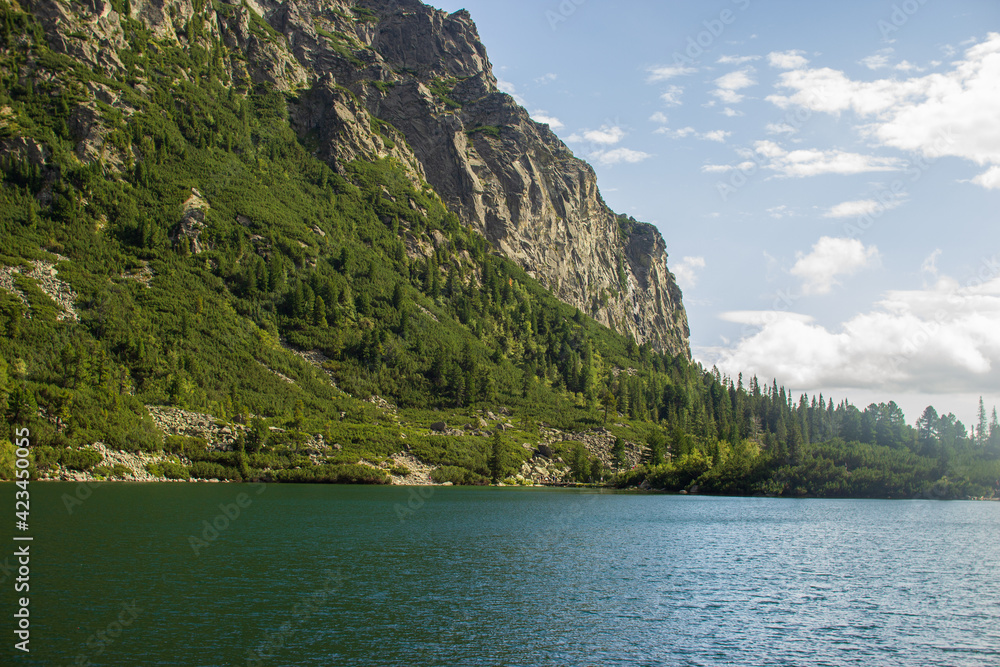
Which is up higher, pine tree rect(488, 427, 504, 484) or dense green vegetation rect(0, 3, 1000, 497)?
dense green vegetation rect(0, 3, 1000, 497)

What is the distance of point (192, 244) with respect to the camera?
7677 inches

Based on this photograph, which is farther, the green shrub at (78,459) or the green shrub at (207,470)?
the green shrub at (207,470)

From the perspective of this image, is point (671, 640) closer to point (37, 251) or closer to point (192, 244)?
point (37, 251)

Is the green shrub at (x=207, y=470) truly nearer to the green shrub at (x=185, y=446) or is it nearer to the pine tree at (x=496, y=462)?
the green shrub at (x=185, y=446)

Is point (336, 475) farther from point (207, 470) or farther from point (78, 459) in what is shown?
point (78, 459)

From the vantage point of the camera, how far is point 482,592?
42500 mm

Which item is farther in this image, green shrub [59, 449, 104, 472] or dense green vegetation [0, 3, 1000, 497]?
dense green vegetation [0, 3, 1000, 497]

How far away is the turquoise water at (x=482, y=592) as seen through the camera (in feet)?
101

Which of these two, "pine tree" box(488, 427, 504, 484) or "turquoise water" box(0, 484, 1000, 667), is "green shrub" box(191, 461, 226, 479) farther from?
"pine tree" box(488, 427, 504, 484)

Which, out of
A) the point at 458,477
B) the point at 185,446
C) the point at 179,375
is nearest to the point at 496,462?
the point at 458,477

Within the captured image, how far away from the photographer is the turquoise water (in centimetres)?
3072

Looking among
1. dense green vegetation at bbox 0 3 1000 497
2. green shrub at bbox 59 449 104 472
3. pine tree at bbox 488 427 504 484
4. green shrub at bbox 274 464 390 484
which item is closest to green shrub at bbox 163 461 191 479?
dense green vegetation at bbox 0 3 1000 497

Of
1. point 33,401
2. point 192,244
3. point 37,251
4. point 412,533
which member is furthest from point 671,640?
point 192,244

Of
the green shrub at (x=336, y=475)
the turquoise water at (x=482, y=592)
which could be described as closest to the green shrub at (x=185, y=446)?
the green shrub at (x=336, y=475)
